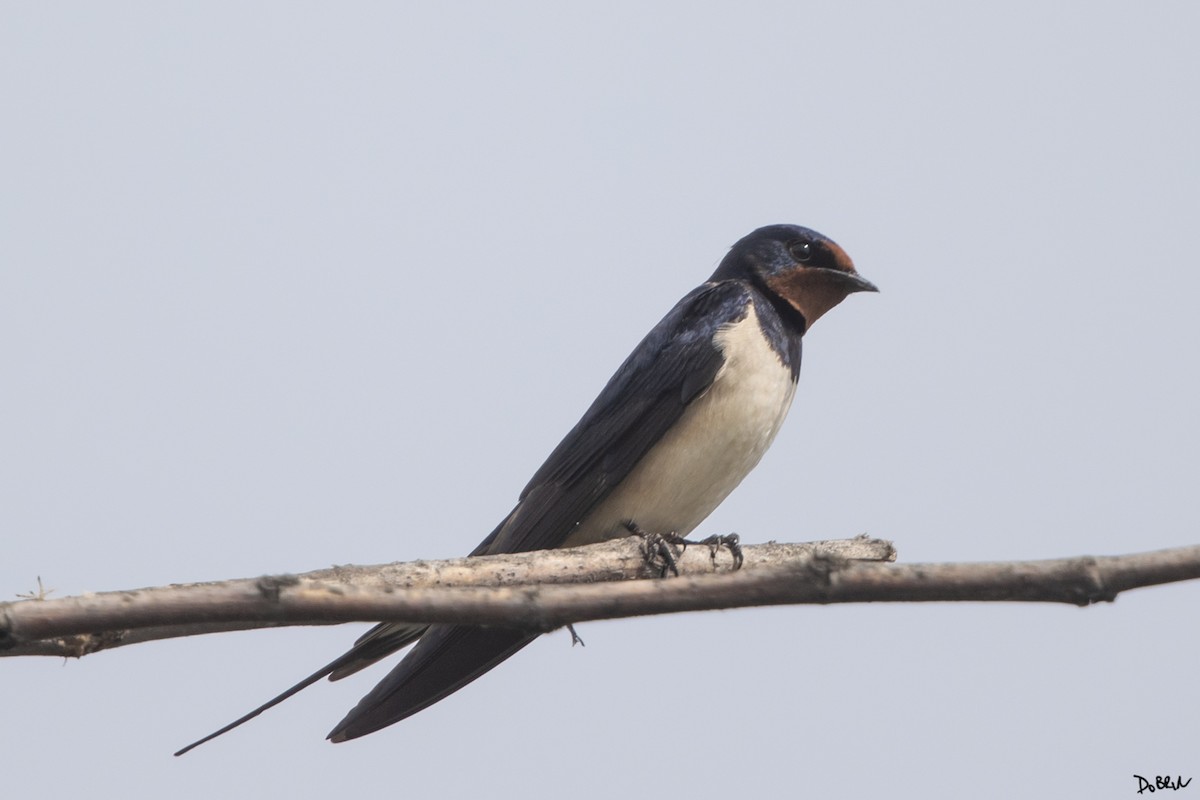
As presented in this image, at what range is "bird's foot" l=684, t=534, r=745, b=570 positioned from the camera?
4125 mm

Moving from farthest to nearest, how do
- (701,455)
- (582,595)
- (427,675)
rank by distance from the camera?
1. (701,455)
2. (427,675)
3. (582,595)

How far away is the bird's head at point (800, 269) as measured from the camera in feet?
16.9

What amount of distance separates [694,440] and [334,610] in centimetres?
230

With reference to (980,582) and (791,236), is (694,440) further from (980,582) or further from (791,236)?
(980,582)

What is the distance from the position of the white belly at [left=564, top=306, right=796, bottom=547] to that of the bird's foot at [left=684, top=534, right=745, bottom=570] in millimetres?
400

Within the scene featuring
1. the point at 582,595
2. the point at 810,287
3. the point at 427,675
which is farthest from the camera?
the point at 810,287

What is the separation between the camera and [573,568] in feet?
11.8

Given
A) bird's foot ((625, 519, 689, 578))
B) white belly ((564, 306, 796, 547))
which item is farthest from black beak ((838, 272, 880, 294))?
bird's foot ((625, 519, 689, 578))

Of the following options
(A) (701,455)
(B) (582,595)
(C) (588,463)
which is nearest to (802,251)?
(A) (701,455)

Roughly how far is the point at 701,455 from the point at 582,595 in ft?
7.01

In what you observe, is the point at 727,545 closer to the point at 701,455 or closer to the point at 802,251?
the point at 701,455

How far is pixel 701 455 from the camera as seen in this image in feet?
14.9

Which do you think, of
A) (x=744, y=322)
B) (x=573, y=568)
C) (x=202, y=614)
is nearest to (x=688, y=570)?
(x=573, y=568)

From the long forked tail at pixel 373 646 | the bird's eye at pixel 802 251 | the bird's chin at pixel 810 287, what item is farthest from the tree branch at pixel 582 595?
the bird's eye at pixel 802 251
